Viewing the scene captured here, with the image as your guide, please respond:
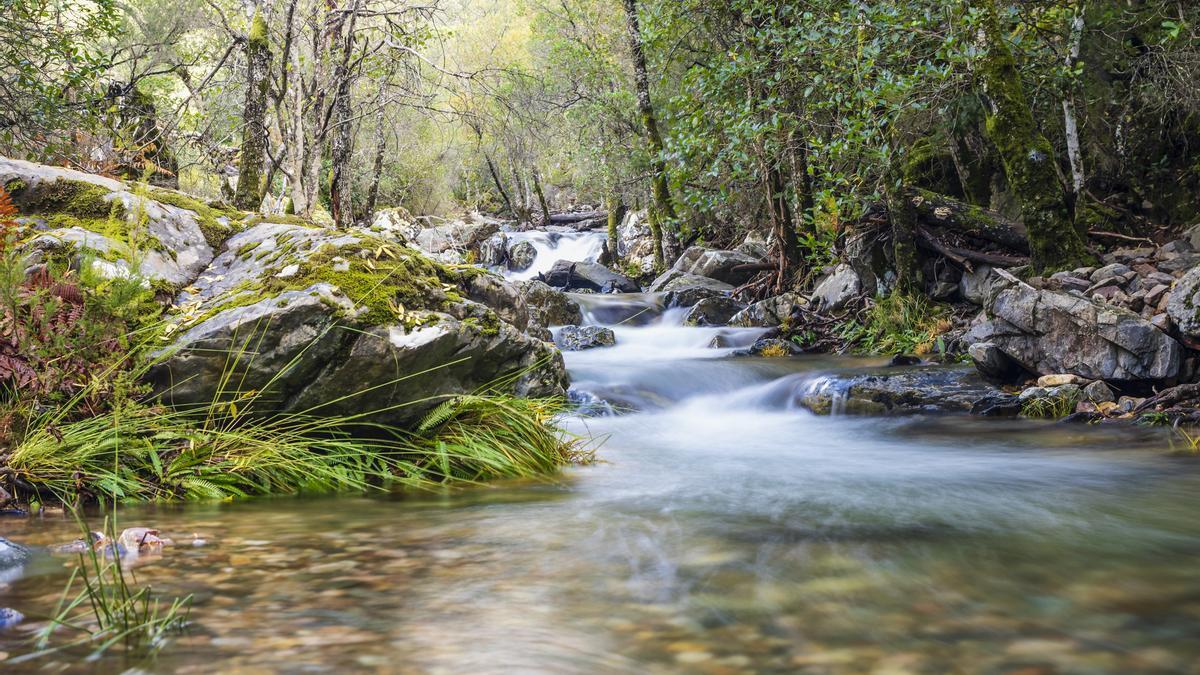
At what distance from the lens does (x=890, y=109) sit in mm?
9570

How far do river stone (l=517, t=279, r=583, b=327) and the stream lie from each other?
A: 9.41 m

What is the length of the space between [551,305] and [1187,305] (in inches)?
413

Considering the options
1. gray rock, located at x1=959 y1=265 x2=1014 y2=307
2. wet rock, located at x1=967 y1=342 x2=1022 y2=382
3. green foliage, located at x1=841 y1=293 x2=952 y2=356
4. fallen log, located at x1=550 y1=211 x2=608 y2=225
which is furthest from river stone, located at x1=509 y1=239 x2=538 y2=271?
wet rock, located at x1=967 y1=342 x2=1022 y2=382

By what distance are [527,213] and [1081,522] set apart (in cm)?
3202

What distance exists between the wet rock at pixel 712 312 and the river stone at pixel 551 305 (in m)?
2.28

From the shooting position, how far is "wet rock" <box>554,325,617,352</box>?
43.2 ft

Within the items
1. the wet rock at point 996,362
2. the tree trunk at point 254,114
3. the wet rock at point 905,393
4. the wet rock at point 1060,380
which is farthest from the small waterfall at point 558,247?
the wet rock at point 1060,380

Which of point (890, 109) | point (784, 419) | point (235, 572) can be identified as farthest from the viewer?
point (890, 109)

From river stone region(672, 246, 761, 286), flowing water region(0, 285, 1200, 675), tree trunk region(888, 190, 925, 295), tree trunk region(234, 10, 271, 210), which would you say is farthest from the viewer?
river stone region(672, 246, 761, 286)

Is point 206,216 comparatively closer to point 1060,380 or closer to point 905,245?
point 1060,380

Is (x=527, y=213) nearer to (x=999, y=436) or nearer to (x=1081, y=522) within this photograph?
(x=999, y=436)

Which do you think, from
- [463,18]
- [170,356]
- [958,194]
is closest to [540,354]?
[170,356]

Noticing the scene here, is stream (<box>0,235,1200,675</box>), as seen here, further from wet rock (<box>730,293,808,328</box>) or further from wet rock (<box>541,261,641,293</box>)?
wet rock (<box>541,261,641,293</box>)

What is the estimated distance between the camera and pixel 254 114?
9.88 m
